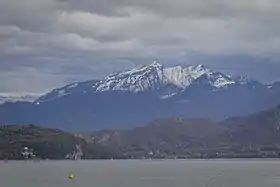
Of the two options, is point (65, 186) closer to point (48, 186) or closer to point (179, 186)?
point (48, 186)

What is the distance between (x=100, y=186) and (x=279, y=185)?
156 ft

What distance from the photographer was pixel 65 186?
7574 inches

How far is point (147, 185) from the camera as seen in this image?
7569 inches

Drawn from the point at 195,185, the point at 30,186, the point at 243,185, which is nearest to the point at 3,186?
the point at 30,186

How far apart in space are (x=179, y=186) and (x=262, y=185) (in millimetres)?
22508

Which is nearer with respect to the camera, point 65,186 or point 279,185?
point 279,185

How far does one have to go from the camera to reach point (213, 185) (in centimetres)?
18462

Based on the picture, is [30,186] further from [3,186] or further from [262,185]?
[262,185]

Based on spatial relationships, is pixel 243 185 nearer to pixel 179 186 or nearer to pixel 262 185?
pixel 262 185

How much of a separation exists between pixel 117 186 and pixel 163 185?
13.4 meters

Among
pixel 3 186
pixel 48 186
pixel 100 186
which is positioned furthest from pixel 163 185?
pixel 3 186

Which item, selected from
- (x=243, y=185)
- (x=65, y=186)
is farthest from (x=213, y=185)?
(x=65, y=186)

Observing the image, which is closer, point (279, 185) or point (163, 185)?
point (279, 185)

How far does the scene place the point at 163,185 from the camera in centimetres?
19100
